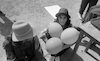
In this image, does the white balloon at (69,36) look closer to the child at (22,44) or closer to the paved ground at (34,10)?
the child at (22,44)

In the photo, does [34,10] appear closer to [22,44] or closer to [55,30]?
[55,30]

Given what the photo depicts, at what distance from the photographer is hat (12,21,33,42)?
1.87 metres

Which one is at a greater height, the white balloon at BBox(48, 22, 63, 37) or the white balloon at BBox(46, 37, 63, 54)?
the white balloon at BBox(48, 22, 63, 37)

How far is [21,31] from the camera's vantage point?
1.89 meters

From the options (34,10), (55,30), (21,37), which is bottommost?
(34,10)

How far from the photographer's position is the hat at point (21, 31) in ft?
6.12

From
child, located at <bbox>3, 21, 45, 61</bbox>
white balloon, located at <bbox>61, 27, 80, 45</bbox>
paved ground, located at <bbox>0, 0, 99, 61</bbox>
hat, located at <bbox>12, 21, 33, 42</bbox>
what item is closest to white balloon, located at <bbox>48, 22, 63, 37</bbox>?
white balloon, located at <bbox>61, 27, 80, 45</bbox>

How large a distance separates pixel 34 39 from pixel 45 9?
1.94 m

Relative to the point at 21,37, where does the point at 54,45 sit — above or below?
below

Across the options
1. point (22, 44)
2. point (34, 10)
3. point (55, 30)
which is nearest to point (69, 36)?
point (55, 30)

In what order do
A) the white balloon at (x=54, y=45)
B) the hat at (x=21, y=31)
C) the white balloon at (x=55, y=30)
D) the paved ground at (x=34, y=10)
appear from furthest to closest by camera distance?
the paved ground at (x=34, y=10), the white balloon at (x=55, y=30), the white balloon at (x=54, y=45), the hat at (x=21, y=31)

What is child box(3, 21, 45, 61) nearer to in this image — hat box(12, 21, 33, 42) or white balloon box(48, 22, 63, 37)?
hat box(12, 21, 33, 42)

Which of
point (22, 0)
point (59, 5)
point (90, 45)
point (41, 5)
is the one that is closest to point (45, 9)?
point (41, 5)

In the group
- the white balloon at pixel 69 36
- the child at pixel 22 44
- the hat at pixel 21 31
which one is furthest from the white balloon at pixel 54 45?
the hat at pixel 21 31
